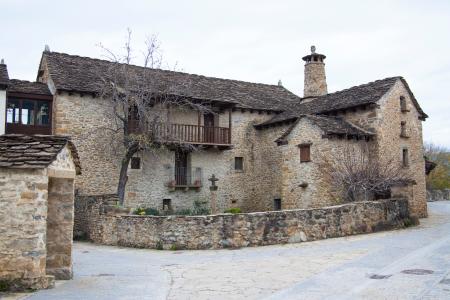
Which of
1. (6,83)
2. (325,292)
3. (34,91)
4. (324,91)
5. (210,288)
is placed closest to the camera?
(325,292)

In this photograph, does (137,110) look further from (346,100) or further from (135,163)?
(346,100)

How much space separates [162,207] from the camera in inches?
984

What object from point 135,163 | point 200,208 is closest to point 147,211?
point 135,163

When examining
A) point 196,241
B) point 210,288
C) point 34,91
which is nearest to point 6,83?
point 34,91

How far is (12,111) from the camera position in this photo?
2230 centimetres

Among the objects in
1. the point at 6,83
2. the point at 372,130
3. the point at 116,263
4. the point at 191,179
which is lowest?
Result: the point at 116,263

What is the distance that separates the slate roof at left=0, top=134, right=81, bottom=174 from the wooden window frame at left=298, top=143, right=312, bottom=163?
46.7 feet

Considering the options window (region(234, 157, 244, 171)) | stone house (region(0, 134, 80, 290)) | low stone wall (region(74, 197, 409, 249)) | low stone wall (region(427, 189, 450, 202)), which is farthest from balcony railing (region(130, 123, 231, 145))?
low stone wall (region(427, 189, 450, 202))

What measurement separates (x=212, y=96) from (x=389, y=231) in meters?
12.6

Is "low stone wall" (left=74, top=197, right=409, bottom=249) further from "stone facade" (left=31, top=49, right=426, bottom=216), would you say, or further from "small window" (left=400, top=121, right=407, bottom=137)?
"small window" (left=400, top=121, right=407, bottom=137)

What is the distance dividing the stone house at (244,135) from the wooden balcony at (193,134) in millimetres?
73

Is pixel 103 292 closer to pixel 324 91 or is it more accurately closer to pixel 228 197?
pixel 228 197

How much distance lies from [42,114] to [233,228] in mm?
12906

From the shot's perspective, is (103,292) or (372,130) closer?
(103,292)
